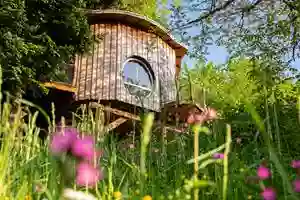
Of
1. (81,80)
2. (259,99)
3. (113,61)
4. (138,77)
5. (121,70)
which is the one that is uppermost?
(113,61)

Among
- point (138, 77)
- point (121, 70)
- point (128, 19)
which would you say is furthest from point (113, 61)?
point (128, 19)

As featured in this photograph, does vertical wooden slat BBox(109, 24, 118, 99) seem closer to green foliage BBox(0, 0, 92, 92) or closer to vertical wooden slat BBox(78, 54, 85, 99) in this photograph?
vertical wooden slat BBox(78, 54, 85, 99)

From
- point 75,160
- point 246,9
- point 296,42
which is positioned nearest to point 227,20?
point 246,9

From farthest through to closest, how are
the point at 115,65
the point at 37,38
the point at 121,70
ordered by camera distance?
the point at 121,70 < the point at 115,65 < the point at 37,38

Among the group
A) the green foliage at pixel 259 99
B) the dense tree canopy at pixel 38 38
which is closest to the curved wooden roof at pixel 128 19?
the dense tree canopy at pixel 38 38

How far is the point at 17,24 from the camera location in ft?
32.2

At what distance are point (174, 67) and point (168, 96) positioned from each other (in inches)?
61.4

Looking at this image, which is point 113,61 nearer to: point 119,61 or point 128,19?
point 119,61

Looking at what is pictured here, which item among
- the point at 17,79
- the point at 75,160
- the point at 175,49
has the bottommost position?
the point at 75,160

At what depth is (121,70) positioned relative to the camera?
1580cm

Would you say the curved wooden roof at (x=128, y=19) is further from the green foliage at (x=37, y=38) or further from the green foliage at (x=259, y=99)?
the green foliage at (x=259, y=99)

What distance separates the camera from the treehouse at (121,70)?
15242 millimetres

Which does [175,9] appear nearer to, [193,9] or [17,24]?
[193,9]

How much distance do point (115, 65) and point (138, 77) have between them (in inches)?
42.3
